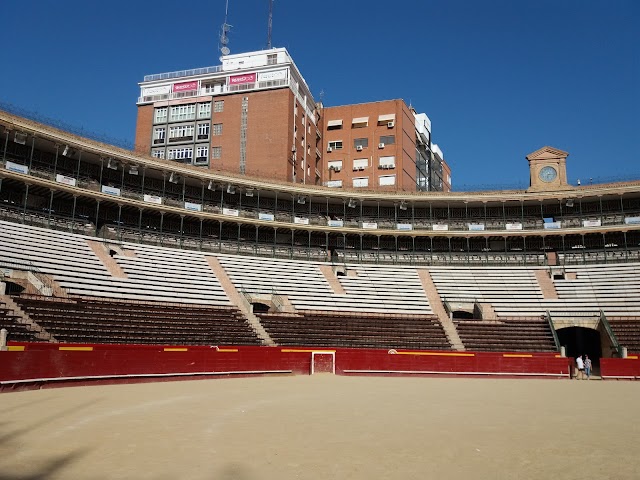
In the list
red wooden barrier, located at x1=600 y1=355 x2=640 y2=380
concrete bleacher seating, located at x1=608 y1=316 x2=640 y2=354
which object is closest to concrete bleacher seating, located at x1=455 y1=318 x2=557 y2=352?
concrete bleacher seating, located at x1=608 y1=316 x2=640 y2=354

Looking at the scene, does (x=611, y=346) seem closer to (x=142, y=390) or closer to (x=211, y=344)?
(x=211, y=344)

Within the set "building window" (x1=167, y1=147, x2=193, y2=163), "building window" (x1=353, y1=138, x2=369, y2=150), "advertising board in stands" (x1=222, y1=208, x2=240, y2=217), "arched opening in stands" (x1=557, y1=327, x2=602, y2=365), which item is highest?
"building window" (x1=353, y1=138, x2=369, y2=150)

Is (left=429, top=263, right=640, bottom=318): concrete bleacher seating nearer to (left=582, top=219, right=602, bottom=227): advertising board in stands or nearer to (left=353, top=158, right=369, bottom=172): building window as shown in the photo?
(left=582, top=219, right=602, bottom=227): advertising board in stands

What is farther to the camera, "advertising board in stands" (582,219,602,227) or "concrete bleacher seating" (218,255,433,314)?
"advertising board in stands" (582,219,602,227)

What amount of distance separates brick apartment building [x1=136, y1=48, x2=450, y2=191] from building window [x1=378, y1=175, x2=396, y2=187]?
124 mm

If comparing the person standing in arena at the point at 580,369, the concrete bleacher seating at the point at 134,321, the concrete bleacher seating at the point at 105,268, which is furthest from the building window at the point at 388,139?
the person standing in arena at the point at 580,369

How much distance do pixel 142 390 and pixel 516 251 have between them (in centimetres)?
3755

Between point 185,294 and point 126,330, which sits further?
point 185,294

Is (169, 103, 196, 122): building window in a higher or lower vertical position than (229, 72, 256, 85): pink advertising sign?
lower

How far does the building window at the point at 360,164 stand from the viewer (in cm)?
6938

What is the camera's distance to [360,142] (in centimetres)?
7019

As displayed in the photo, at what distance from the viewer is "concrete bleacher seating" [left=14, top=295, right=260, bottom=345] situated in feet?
84.8

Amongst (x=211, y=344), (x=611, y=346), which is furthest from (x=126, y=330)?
(x=611, y=346)

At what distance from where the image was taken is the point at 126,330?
27.8 metres
